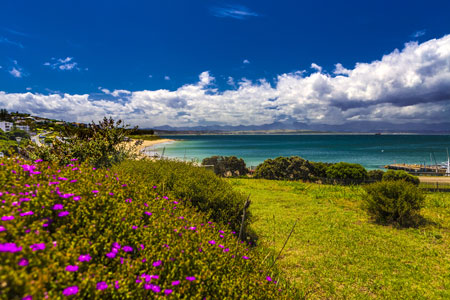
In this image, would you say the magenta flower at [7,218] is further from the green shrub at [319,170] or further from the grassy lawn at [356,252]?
the green shrub at [319,170]

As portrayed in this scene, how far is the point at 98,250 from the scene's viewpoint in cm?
207

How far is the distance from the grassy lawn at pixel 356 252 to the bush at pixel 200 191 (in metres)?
1.03

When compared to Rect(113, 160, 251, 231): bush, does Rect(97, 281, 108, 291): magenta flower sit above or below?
above

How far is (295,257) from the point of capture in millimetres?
5820

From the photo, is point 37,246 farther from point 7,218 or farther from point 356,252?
point 356,252

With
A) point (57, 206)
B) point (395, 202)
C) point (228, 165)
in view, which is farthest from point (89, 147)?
point (228, 165)

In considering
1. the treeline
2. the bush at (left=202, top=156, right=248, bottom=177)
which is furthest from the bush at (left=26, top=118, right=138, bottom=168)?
the bush at (left=202, top=156, right=248, bottom=177)

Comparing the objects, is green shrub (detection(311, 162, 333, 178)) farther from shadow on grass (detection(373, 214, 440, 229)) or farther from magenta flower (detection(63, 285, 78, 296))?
magenta flower (detection(63, 285, 78, 296))

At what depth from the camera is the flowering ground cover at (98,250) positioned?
1.52 metres

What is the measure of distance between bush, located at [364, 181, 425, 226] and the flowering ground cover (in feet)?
24.6

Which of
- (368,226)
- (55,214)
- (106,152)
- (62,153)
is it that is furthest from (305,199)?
(55,214)

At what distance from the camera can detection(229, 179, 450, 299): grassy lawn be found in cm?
465

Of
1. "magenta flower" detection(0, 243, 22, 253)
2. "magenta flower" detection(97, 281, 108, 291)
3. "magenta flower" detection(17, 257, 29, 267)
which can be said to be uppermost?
"magenta flower" detection(0, 243, 22, 253)

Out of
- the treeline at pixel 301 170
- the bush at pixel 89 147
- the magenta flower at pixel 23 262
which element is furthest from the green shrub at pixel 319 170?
the magenta flower at pixel 23 262
